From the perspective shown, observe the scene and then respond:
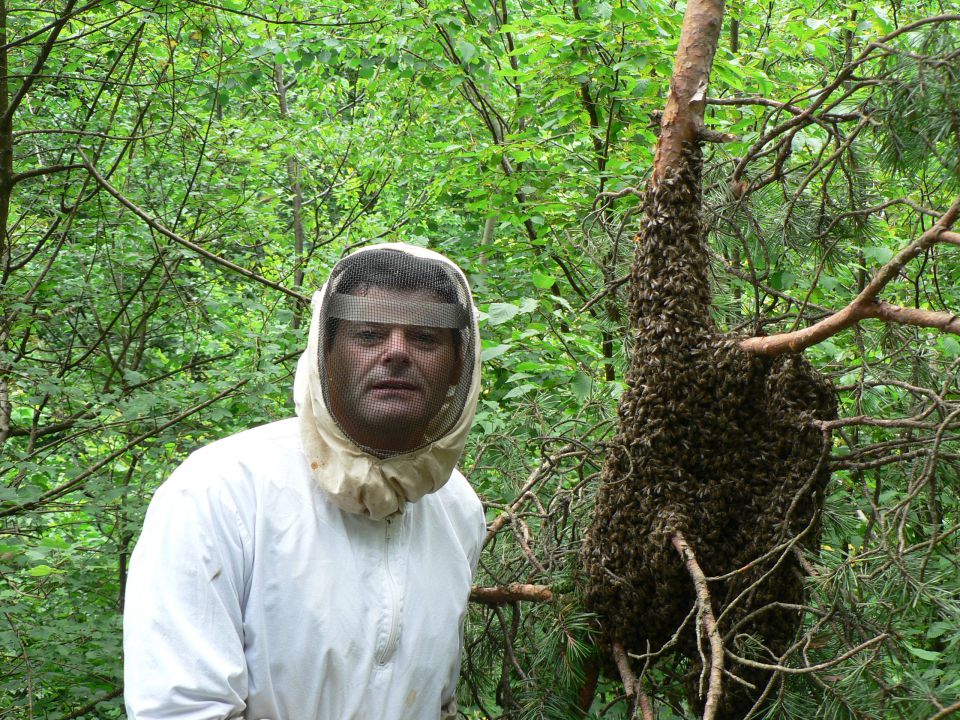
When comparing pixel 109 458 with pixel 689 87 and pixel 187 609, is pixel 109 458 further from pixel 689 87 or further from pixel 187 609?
pixel 689 87

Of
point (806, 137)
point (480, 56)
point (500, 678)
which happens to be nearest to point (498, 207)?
point (480, 56)

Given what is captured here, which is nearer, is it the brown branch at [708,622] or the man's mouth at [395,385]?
the brown branch at [708,622]

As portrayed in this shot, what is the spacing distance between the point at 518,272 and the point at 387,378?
3494 millimetres

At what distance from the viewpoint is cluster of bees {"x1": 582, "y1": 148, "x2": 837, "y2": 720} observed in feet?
6.53

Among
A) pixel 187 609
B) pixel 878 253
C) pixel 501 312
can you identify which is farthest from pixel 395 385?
pixel 878 253

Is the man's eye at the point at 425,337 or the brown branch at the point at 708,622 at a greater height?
the man's eye at the point at 425,337

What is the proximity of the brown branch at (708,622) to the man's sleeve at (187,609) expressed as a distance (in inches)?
35.8

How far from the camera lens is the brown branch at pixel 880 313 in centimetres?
156

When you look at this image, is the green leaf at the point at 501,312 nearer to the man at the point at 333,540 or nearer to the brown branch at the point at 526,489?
the brown branch at the point at 526,489

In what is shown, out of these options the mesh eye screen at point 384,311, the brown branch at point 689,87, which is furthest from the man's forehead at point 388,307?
the brown branch at point 689,87

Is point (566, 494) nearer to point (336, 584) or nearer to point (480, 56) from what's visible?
point (336, 584)

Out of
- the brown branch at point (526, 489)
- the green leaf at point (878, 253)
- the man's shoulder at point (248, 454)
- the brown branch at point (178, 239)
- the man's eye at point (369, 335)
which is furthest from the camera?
the brown branch at point (178, 239)

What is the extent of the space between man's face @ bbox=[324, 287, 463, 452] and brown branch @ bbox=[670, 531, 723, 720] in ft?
2.10

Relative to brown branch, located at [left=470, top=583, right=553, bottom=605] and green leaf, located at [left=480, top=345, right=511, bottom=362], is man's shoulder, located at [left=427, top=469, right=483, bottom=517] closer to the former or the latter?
brown branch, located at [left=470, top=583, right=553, bottom=605]
